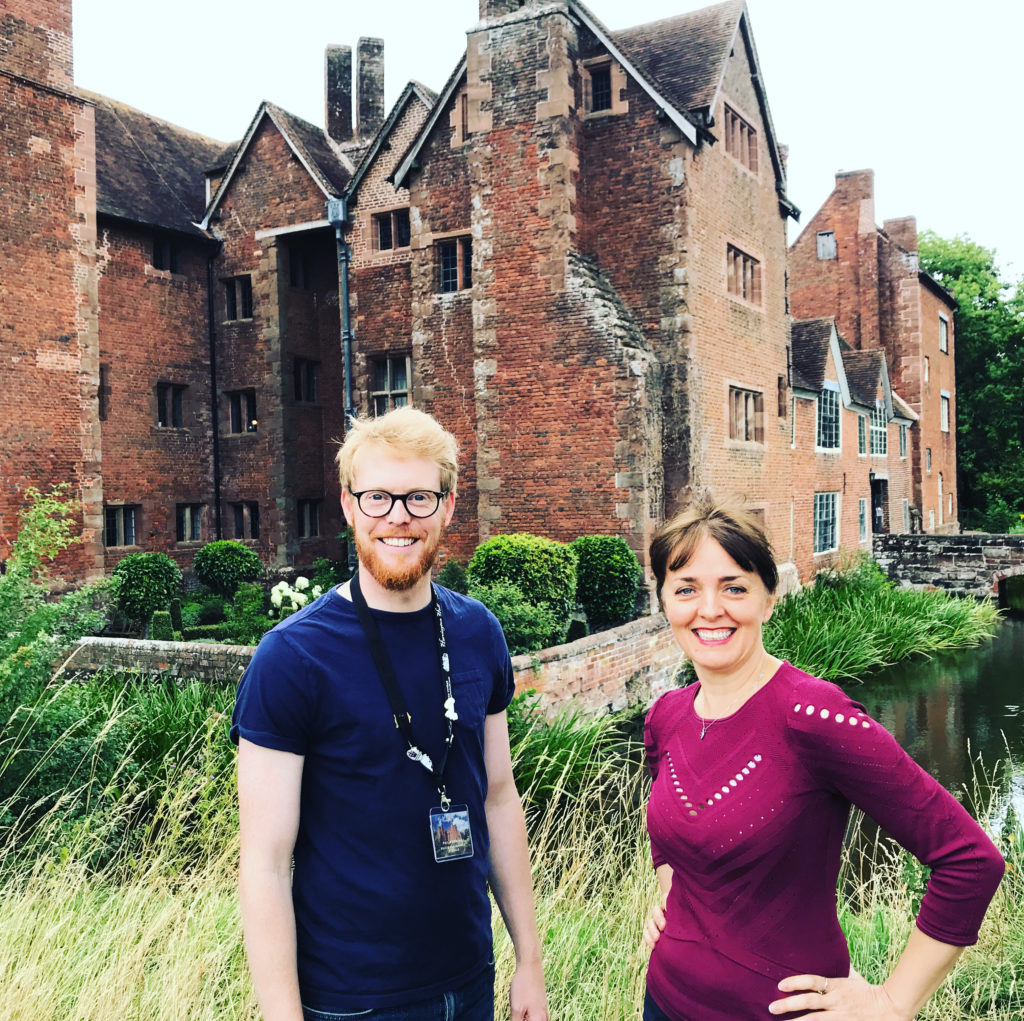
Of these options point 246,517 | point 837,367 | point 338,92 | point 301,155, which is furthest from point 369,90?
point 837,367

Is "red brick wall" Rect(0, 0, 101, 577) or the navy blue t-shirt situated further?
"red brick wall" Rect(0, 0, 101, 577)

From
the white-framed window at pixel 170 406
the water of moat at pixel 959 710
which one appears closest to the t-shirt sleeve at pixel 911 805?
the water of moat at pixel 959 710

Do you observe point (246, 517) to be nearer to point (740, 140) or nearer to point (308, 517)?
point (308, 517)

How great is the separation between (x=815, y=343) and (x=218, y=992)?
79.5ft

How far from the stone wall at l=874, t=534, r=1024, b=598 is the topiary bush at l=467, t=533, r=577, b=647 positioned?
18.0 meters

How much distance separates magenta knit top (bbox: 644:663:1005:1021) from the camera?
2119mm

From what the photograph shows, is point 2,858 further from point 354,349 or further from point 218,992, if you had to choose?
point 354,349

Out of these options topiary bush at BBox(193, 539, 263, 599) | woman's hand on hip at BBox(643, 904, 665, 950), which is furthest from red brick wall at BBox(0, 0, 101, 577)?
woman's hand on hip at BBox(643, 904, 665, 950)

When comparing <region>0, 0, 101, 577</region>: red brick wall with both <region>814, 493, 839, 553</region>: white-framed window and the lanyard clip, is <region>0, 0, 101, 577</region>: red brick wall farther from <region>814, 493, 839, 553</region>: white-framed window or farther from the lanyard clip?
the lanyard clip

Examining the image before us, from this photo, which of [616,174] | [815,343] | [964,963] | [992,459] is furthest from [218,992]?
[992,459]

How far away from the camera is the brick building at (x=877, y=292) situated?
35281 mm

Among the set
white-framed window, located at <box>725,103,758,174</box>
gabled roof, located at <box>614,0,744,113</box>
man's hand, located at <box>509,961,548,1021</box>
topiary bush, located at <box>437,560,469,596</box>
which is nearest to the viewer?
man's hand, located at <box>509,961,548,1021</box>

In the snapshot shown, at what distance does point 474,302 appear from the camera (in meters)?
19.0

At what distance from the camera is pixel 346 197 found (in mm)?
22719
